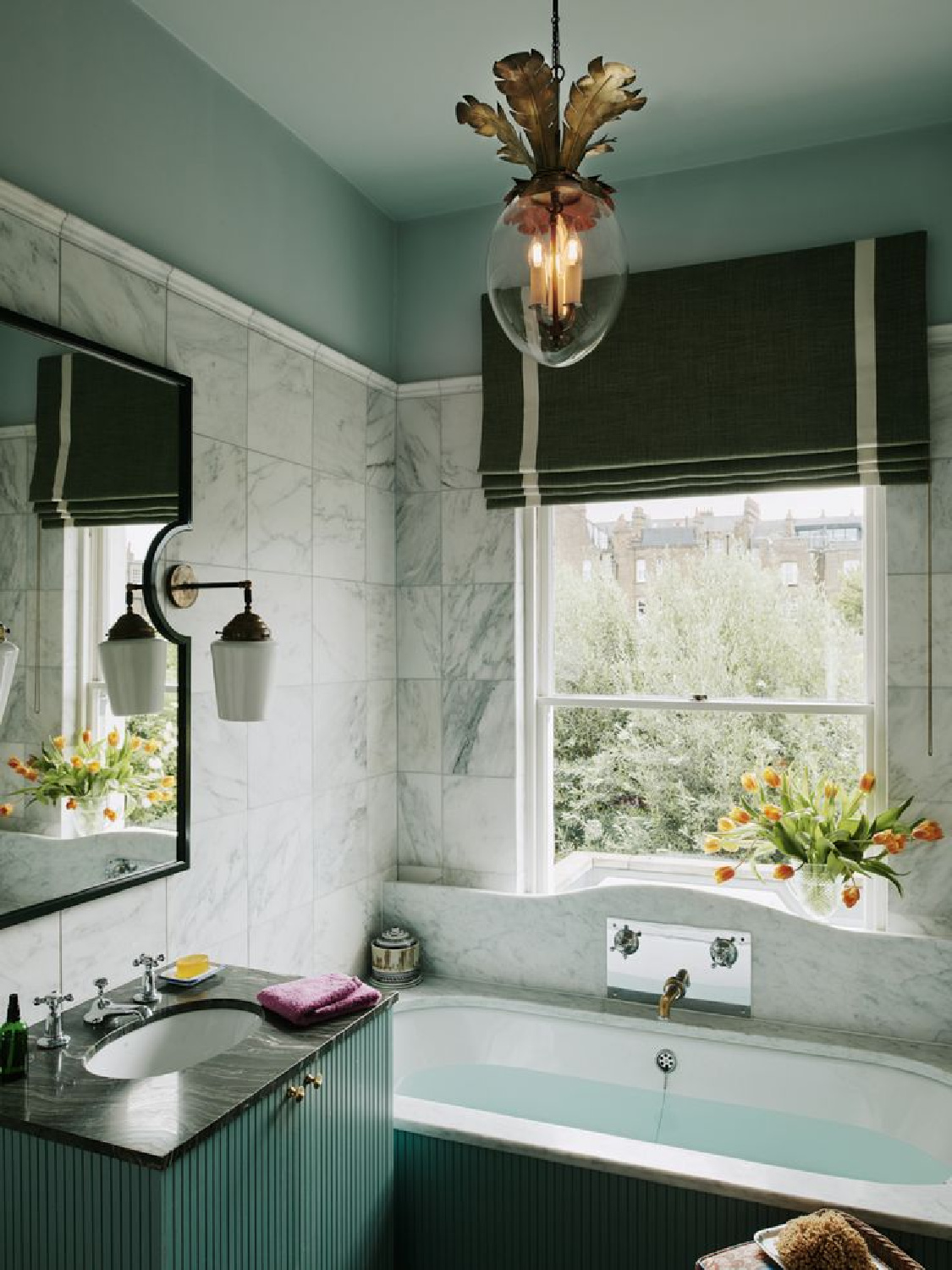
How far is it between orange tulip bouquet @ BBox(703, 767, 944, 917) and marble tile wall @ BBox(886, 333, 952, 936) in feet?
0.24

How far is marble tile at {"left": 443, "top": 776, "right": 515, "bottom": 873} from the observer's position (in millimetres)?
2938

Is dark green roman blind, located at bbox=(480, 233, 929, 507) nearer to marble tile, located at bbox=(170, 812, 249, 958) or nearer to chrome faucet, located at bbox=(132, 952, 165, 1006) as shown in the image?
marble tile, located at bbox=(170, 812, 249, 958)

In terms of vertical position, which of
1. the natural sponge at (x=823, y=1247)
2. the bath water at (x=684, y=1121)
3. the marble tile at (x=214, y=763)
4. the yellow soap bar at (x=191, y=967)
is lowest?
the bath water at (x=684, y=1121)

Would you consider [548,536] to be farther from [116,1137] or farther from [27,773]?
[116,1137]

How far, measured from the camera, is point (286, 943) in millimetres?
2479

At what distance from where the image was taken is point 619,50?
88.1 inches

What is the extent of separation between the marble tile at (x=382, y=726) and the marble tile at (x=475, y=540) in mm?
407

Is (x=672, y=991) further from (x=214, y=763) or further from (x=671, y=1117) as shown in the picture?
(x=214, y=763)

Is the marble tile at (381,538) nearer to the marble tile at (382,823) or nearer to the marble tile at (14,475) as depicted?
the marble tile at (382,823)

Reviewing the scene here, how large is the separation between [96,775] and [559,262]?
1.31 m

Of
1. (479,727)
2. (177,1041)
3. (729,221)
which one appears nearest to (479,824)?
(479,727)

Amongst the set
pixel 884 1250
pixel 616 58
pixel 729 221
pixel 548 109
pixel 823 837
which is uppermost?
pixel 616 58

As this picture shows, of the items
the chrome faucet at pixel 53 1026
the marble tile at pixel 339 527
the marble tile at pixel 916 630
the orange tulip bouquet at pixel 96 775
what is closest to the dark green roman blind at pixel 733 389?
the marble tile at pixel 916 630

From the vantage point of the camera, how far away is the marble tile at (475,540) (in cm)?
295
